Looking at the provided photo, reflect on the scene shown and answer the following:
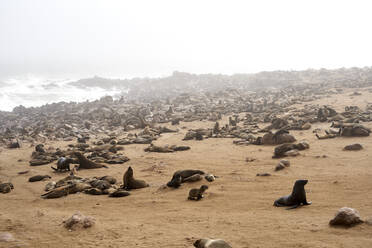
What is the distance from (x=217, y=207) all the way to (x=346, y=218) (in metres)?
2.12

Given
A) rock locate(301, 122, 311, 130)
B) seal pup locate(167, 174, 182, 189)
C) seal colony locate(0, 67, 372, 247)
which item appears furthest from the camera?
rock locate(301, 122, 311, 130)

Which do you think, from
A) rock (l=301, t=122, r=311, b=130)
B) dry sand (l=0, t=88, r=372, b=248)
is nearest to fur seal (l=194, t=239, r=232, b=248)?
dry sand (l=0, t=88, r=372, b=248)

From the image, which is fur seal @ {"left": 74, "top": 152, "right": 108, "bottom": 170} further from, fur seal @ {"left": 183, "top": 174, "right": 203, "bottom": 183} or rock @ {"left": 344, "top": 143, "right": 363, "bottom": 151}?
rock @ {"left": 344, "top": 143, "right": 363, "bottom": 151}

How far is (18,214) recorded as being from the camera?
19.9ft

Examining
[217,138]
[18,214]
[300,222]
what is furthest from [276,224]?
[217,138]

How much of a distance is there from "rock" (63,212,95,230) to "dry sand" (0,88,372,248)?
13cm

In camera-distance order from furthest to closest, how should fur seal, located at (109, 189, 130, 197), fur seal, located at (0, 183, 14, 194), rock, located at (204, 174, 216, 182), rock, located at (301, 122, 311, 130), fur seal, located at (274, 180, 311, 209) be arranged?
1. rock, located at (301, 122, 311, 130)
2. fur seal, located at (0, 183, 14, 194)
3. rock, located at (204, 174, 216, 182)
4. fur seal, located at (109, 189, 130, 197)
5. fur seal, located at (274, 180, 311, 209)

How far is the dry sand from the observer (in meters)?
4.32

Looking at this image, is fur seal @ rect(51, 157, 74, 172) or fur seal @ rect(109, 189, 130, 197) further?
fur seal @ rect(51, 157, 74, 172)

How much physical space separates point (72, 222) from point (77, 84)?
2381 inches

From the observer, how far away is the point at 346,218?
4.24 m

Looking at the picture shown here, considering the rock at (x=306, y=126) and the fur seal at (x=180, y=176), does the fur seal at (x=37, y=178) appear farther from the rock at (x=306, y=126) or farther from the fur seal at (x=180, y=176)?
the rock at (x=306, y=126)

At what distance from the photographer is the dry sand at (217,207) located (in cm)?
432

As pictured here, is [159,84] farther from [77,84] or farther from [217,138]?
[217,138]
